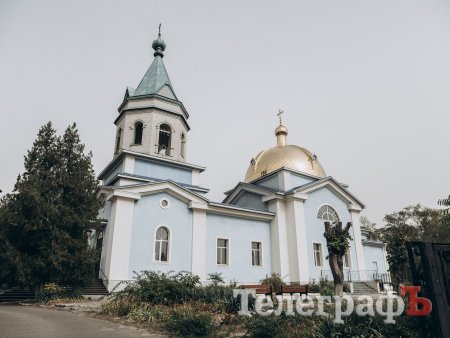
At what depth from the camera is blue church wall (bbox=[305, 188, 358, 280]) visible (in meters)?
20.3

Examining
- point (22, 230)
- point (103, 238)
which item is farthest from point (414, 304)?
point (103, 238)

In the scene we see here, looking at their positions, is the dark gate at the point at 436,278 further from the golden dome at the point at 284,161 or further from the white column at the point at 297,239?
the golden dome at the point at 284,161

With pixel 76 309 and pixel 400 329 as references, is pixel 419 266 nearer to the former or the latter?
pixel 400 329

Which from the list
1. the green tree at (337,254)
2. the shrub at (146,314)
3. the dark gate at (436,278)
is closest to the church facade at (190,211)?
the green tree at (337,254)

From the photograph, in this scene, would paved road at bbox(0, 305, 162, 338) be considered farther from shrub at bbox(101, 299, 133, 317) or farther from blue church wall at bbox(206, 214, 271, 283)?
blue church wall at bbox(206, 214, 271, 283)

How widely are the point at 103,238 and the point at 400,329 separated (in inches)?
546

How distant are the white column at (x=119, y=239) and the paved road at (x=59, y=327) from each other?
218 inches

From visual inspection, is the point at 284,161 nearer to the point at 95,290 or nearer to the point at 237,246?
the point at 237,246

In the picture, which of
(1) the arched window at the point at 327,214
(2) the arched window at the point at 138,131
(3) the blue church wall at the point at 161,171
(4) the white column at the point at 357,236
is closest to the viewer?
(3) the blue church wall at the point at 161,171

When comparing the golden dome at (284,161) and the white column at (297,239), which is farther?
the golden dome at (284,161)

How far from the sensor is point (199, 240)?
1727 centimetres

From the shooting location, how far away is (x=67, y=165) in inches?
550

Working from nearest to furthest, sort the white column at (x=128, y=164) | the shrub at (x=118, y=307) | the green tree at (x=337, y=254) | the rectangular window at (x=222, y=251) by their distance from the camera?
the shrub at (x=118, y=307), the green tree at (x=337, y=254), the white column at (x=128, y=164), the rectangular window at (x=222, y=251)

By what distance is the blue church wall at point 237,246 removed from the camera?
58.4 ft
